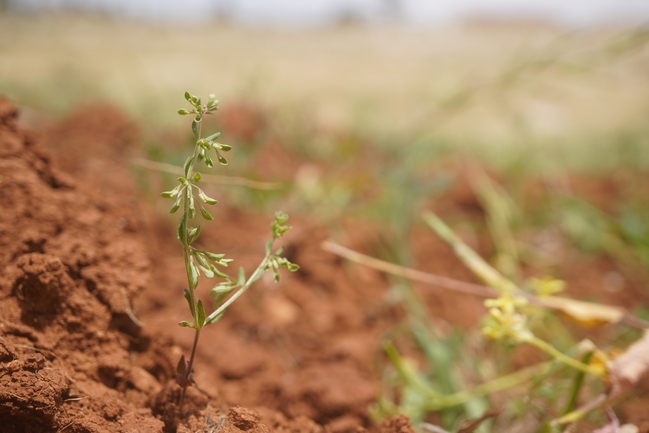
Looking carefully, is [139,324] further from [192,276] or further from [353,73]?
[353,73]

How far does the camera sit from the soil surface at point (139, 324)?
666mm

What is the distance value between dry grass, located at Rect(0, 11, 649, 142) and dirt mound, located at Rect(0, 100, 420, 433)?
112cm

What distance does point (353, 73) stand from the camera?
15984mm

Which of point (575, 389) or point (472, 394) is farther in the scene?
point (472, 394)

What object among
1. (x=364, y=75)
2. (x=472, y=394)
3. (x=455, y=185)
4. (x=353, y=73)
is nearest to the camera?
(x=472, y=394)

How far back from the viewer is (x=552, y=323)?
148 cm

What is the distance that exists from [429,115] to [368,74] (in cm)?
1464

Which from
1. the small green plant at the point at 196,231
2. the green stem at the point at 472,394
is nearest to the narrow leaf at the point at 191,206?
the small green plant at the point at 196,231

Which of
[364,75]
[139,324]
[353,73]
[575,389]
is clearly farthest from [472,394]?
[353,73]

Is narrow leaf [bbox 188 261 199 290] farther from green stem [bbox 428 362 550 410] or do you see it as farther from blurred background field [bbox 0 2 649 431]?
green stem [bbox 428 362 550 410]

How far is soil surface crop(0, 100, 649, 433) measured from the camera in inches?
26.2

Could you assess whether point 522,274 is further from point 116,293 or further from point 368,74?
point 368,74

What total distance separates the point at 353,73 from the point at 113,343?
16038 mm

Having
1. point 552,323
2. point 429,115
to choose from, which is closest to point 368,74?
point 429,115
